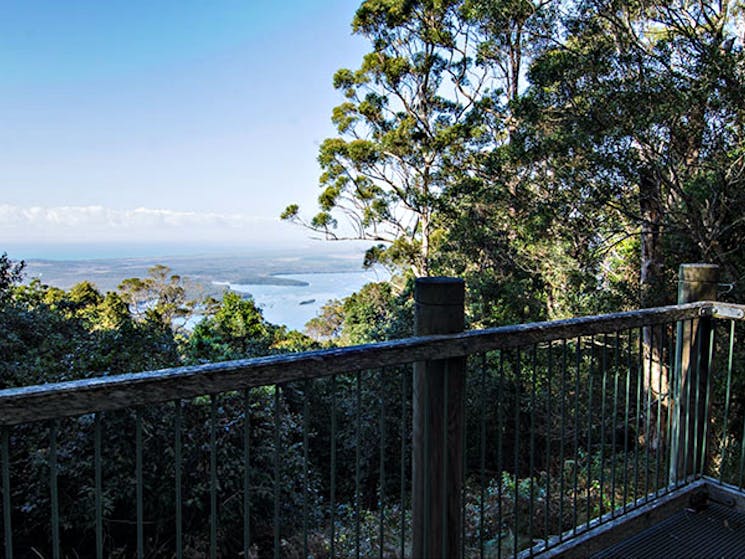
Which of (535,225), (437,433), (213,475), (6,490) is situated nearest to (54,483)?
(6,490)

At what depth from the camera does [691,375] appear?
2348 mm

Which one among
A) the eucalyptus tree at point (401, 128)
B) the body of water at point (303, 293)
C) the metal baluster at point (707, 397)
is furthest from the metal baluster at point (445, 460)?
the body of water at point (303, 293)

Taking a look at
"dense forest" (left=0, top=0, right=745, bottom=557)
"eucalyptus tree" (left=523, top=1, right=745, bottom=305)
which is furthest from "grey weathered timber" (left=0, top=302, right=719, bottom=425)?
"eucalyptus tree" (left=523, top=1, right=745, bottom=305)

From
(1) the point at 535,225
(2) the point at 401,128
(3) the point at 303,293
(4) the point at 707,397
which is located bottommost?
(3) the point at 303,293

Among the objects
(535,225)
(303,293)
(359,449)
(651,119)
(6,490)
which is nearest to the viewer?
(6,490)

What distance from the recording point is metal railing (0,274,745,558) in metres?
1.12

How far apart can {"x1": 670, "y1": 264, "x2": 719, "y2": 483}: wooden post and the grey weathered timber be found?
90 centimetres

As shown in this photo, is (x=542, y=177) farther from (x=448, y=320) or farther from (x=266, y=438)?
(x=448, y=320)

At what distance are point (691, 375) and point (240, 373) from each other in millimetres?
2251

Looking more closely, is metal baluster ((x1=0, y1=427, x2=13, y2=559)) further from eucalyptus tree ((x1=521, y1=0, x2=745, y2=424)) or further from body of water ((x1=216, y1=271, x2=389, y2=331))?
body of water ((x1=216, y1=271, x2=389, y2=331))

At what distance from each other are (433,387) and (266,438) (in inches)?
206

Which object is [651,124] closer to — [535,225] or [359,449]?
[535,225]

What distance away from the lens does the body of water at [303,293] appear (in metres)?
20.6

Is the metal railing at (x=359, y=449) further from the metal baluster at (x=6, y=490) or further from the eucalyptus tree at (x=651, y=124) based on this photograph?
the eucalyptus tree at (x=651, y=124)
